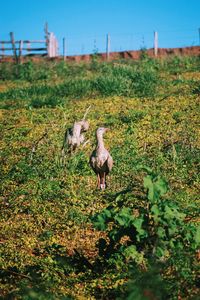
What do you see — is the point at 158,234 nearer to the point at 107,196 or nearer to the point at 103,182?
the point at 107,196

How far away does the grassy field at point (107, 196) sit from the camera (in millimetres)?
4512

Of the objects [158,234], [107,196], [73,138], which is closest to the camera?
[158,234]

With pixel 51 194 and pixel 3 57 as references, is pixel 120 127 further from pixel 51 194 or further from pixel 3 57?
pixel 3 57

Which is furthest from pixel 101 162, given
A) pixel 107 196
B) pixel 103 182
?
pixel 107 196

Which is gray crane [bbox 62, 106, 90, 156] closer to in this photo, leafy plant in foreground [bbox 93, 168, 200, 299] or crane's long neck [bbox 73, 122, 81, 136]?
crane's long neck [bbox 73, 122, 81, 136]

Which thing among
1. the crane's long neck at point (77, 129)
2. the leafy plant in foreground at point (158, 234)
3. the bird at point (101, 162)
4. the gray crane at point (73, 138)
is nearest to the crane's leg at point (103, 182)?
the bird at point (101, 162)

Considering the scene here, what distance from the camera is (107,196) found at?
7.30 meters

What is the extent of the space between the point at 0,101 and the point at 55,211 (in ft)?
36.9

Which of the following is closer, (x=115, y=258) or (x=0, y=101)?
(x=115, y=258)

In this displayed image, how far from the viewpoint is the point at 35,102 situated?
15672 mm

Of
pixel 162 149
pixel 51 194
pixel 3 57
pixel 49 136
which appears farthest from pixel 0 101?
pixel 3 57

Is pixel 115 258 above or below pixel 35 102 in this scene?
below

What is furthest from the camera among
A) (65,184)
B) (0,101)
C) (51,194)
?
(0,101)

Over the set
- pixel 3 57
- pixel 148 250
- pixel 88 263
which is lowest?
pixel 88 263
